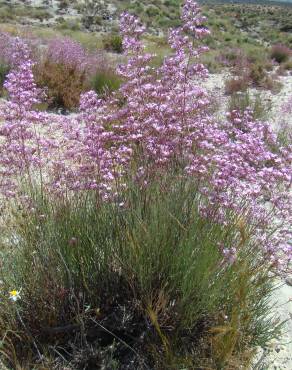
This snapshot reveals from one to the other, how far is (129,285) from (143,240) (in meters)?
0.39

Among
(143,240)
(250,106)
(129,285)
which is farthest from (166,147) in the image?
(250,106)

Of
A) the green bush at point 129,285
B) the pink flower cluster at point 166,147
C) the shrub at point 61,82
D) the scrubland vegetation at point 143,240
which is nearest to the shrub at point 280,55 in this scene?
the shrub at point 61,82

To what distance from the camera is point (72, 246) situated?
3201mm

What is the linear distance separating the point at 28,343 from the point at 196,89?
2.37 m

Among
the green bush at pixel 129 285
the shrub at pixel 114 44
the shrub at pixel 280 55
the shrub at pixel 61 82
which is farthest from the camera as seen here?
the shrub at pixel 280 55

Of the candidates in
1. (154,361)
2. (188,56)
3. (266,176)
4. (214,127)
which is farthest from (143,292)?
(188,56)

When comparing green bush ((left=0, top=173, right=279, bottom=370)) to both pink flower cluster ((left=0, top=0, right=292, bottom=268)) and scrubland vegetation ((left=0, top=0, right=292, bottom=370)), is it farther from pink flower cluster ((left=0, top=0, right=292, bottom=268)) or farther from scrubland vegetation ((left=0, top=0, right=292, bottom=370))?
pink flower cluster ((left=0, top=0, right=292, bottom=268))

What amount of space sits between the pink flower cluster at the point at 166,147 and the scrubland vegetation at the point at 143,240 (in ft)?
0.05

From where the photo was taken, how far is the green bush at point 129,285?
3.04m

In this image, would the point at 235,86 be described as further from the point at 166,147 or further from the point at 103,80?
the point at 166,147

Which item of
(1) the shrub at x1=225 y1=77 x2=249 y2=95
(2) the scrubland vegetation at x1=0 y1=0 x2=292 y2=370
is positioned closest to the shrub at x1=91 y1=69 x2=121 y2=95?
(1) the shrub at x1=225 y1=77 x2=249 y2=95

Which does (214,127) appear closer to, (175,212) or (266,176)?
(266,176)

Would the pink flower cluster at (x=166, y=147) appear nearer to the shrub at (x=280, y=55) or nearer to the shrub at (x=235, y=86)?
the shrub at (x=235, y=86)

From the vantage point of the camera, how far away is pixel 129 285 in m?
3.30
